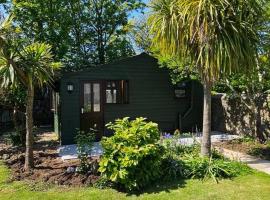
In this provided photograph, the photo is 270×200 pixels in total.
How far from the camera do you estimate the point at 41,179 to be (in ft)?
20.0

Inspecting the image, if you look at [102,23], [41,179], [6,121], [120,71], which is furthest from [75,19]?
[41,179]

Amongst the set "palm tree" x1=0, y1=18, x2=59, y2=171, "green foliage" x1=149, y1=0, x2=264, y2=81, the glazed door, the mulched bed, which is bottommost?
the mulched bed

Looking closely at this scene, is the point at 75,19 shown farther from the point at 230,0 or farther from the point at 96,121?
the point at 230,0

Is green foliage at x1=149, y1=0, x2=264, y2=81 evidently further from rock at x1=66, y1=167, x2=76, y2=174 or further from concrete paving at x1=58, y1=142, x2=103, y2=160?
A: concrete paving at x1=58, y1=142, x2=103, y2=160

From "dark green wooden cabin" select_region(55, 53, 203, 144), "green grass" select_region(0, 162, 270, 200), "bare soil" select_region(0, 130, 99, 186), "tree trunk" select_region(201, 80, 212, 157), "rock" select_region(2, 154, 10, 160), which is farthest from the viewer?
"dark green wooden cabin" select_region(55, 53, 203, 144)

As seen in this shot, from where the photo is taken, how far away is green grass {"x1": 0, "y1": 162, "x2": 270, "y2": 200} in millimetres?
5254

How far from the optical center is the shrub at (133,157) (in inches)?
215

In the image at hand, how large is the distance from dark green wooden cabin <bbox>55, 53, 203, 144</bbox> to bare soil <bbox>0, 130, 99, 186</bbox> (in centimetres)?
121

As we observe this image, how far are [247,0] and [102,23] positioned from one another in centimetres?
1272

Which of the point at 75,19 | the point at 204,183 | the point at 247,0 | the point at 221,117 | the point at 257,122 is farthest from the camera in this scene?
Result: the point at 75,19

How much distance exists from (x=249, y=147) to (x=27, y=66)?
6062 millimetres

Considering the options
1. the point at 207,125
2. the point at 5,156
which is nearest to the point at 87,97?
the point at 5,156

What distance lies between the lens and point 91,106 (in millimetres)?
10438

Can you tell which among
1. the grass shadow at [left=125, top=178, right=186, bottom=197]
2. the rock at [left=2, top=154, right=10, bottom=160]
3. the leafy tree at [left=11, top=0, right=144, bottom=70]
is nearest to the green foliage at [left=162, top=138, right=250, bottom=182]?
the grass shadow at [left=125, top=178, right=186, bottom=197]
